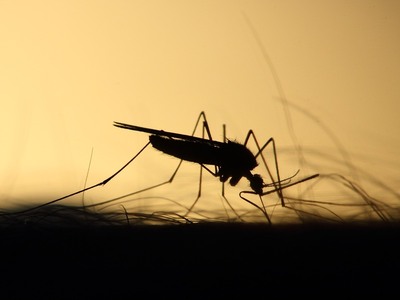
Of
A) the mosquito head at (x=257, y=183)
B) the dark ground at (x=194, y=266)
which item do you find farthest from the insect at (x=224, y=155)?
the dark ground at (x=194, y=266)

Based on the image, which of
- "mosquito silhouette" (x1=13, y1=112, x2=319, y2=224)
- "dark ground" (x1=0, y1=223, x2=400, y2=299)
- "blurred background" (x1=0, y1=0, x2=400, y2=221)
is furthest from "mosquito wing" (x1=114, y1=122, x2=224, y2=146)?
"dark ground" (x1=0, y1=223, x2=400, y2=299)

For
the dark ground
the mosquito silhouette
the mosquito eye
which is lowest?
the dark ground

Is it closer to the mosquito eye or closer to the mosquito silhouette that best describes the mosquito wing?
the mosquito silhouette

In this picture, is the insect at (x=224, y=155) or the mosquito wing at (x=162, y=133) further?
the insect at (x=224, y=155)

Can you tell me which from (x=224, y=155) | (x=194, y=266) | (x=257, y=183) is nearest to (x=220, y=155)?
(x=224, y=155)

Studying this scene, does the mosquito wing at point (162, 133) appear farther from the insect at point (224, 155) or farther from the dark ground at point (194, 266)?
the dark ground at point (194, 266)

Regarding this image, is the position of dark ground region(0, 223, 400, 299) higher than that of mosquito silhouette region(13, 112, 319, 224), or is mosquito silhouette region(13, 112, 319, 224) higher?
mosquito silhouette region(13, 112, 319, 224)

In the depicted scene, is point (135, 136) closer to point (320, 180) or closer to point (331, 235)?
point (320, 180)
